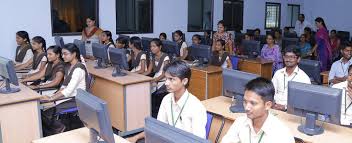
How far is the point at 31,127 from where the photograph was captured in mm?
3031

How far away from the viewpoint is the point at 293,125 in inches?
92.3

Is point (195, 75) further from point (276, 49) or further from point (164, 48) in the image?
point (276, 49)

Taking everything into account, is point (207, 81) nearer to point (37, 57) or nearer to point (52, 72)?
point (52, 72)

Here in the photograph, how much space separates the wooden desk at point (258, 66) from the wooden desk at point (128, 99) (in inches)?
88.1

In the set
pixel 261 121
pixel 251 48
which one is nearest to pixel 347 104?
pixel 261 121

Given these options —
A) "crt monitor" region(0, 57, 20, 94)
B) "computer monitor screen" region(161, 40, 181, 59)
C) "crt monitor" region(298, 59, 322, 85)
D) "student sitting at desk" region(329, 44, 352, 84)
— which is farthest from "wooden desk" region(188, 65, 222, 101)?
"crt monitor" region(0, 57, 20, 94)

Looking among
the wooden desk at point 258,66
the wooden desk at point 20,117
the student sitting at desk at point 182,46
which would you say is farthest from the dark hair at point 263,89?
the student sitting at desk at point 182,46

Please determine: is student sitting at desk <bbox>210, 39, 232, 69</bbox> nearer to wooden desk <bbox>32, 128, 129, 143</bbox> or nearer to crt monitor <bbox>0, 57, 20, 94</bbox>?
crt monitor <bbox>0, 57, 20, 94</bbox>

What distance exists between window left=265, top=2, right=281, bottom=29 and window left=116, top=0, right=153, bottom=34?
3866mm

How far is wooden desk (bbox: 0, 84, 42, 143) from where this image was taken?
2867 millimetres

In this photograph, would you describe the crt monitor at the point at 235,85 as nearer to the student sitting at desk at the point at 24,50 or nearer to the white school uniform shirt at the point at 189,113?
the white school uniform shirt at the point at 189,113

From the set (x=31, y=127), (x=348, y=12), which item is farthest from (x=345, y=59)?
(x=348, y=12)

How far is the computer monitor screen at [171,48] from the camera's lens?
5.03m

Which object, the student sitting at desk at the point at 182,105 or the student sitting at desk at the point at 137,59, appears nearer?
the student sitting at desk at the point at 182,105
